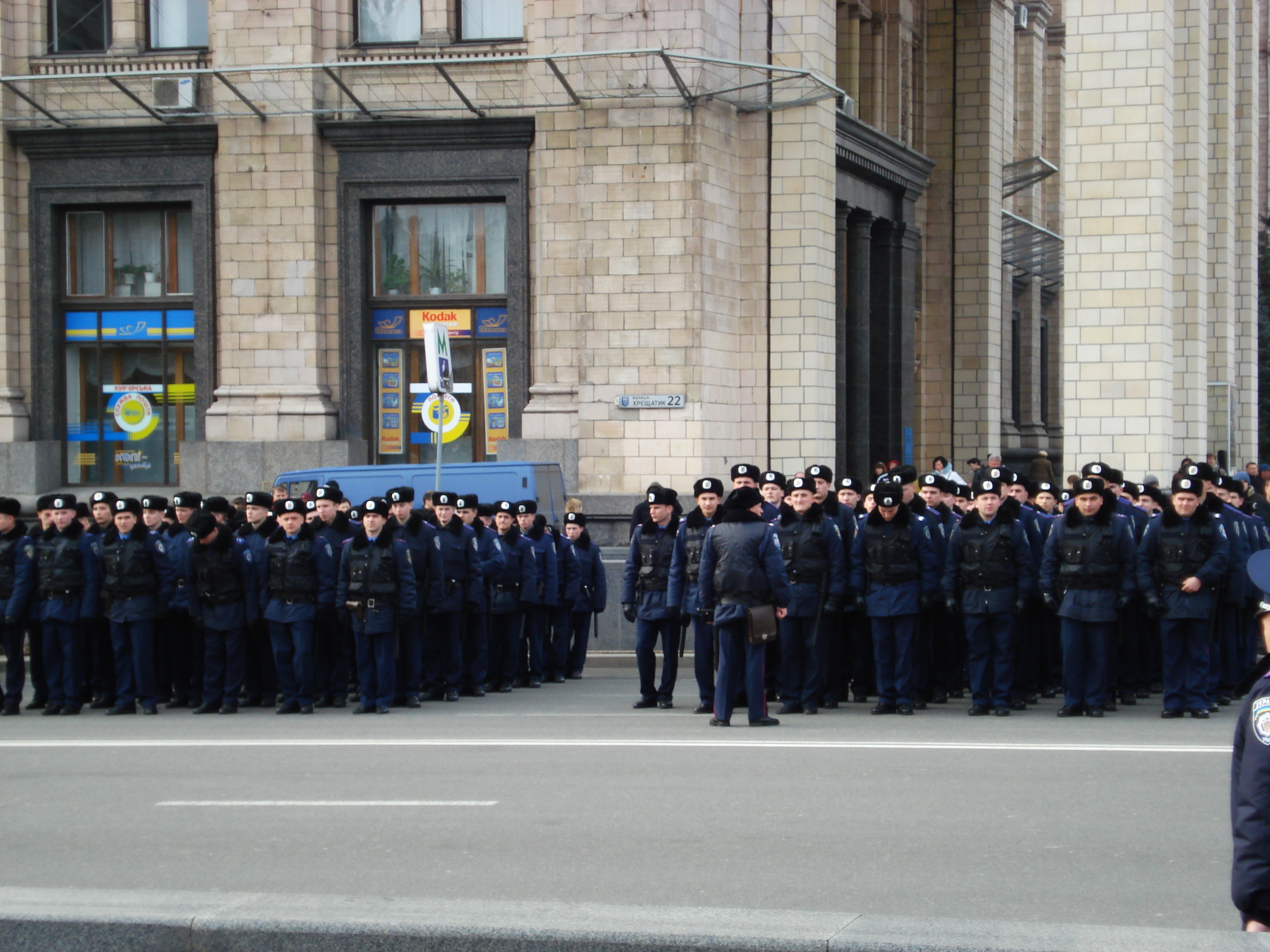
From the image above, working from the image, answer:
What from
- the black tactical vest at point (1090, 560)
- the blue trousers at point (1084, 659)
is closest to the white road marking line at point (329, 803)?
the blue trousers at point (1084, 659)

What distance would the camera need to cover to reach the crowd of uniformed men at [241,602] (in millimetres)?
14086

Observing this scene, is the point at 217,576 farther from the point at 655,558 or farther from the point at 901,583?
the point at 901,583

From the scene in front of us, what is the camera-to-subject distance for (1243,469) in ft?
106

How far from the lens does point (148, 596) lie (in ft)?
46.9

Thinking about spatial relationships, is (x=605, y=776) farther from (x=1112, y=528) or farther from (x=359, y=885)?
(x=1112, y=528)

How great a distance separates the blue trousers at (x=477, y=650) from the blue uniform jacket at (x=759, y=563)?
3.35 meters

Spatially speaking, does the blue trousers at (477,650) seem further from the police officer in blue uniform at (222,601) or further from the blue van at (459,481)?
the blue van at (459,481)

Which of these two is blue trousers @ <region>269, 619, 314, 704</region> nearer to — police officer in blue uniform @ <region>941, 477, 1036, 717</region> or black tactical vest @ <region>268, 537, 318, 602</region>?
black tactical vest @ <region>268, 537, 318, 602</region>

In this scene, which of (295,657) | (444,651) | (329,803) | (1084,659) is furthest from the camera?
(444,651)

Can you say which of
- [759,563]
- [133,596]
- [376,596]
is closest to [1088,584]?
[759,563]

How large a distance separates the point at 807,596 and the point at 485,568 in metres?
3.44

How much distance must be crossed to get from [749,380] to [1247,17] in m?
18.4

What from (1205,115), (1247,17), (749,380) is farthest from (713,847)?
(1247,17)

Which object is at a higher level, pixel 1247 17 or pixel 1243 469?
pixel 1247 17
